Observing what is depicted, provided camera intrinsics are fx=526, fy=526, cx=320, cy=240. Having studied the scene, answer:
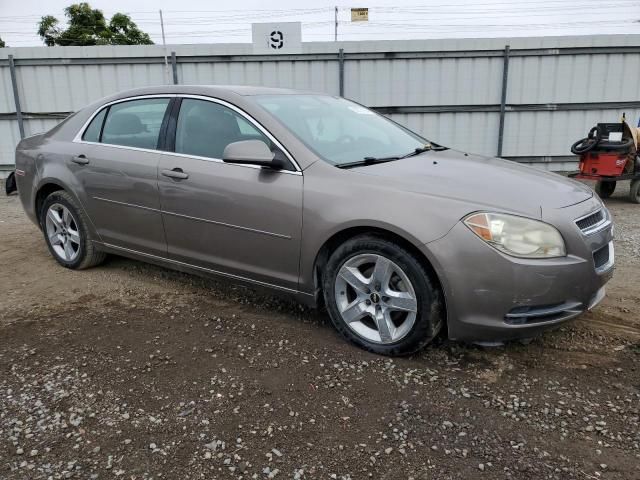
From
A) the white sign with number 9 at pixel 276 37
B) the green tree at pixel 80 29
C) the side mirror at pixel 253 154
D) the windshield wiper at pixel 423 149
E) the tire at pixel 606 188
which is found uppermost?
the green tree at pixel 80 29

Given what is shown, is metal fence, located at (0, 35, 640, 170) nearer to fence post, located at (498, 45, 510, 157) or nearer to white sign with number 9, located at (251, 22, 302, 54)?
fence post, located at (498, 45, 510, 157)

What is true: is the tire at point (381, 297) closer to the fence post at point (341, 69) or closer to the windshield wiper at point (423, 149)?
the windshield wiper at point (423, 149)

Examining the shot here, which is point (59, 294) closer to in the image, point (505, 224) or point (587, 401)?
point (505, 224)

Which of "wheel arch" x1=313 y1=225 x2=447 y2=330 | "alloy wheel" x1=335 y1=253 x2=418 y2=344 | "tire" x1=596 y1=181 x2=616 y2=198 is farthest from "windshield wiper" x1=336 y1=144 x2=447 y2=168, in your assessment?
"tire" x1=596 y1=181 x2=616 y2=198

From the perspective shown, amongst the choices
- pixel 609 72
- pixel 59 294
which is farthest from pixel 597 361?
pixel 609 72

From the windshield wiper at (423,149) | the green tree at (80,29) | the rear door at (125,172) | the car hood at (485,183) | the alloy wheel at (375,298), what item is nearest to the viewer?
the car hood at (485,183)

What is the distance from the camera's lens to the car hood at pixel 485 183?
9.32 ft

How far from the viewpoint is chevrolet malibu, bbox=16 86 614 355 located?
2.74 meters

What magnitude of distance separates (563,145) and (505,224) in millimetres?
8825

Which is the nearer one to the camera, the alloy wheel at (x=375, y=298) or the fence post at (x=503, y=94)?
the alloy wheel at (x=375, y=298)

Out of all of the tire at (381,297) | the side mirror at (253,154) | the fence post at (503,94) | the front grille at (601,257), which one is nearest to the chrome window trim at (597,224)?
the front grille at (601,257)

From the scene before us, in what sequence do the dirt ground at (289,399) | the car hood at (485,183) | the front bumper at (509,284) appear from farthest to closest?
the car hood at (485,183) → the front bumper at (509,284) → the dirt ground at (289,399)

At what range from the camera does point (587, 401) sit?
8.68 feet

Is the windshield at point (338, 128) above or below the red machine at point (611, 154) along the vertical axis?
above
